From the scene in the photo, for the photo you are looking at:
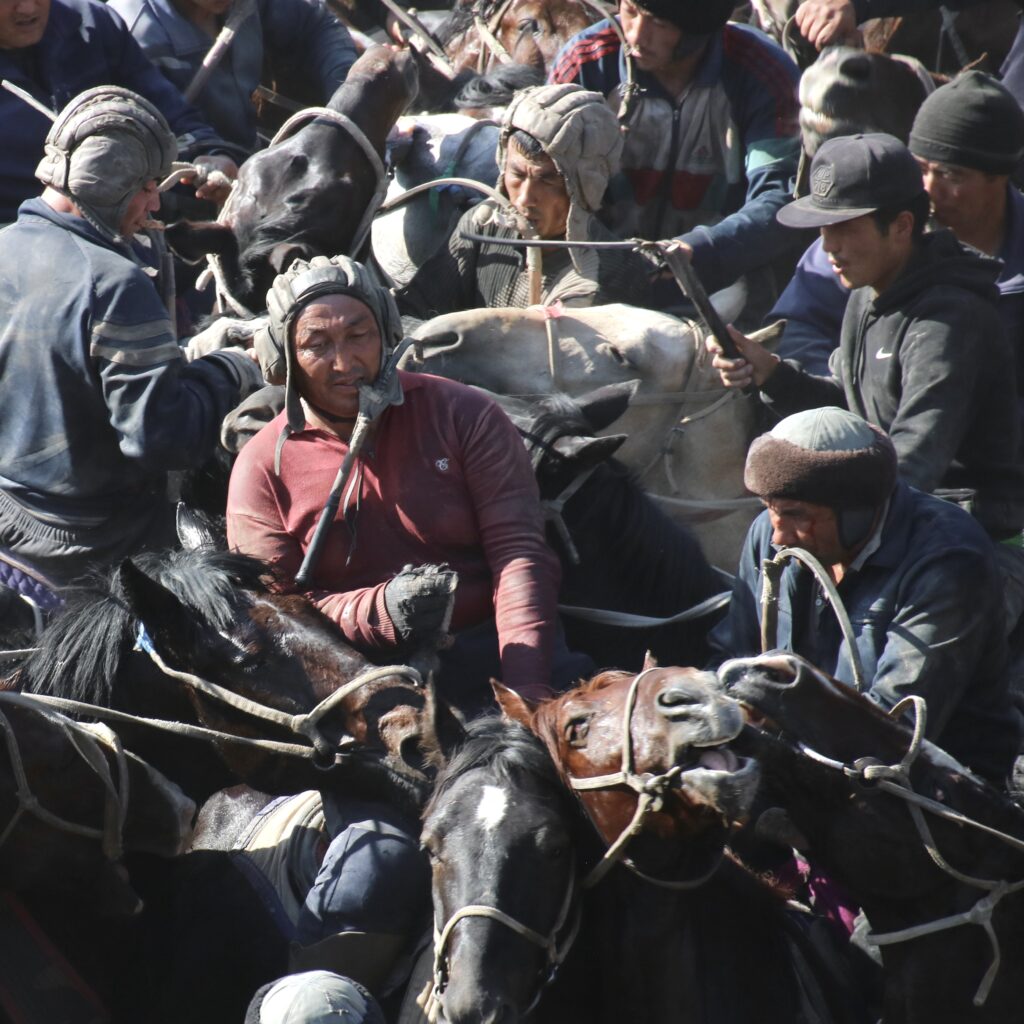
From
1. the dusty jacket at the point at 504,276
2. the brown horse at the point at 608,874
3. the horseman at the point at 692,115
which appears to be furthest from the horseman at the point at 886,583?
the horseman at the point at 692,115

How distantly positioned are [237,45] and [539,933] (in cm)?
566

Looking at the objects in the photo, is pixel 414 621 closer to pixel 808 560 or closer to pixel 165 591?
pixel 165 591

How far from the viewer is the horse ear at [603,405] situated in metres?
5.20

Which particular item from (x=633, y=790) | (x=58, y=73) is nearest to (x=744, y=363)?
(x=633, y=790)

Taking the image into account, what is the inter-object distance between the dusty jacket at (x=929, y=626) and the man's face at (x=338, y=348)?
1.13 meters

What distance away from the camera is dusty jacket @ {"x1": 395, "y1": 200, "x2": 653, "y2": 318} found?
6.03 meters

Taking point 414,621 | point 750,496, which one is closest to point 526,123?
point 750,496

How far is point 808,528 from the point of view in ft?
13.6

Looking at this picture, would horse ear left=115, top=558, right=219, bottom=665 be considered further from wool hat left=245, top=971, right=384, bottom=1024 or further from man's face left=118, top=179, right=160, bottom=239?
man's face left=118, top=179, right=160, bottom=239

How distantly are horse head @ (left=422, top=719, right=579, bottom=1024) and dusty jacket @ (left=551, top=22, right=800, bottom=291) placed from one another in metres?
3.96

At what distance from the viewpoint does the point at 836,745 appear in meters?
3.51

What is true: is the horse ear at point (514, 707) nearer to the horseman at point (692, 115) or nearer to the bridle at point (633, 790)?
the bridle at point (633, 790)

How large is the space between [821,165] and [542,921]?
313 centimetres

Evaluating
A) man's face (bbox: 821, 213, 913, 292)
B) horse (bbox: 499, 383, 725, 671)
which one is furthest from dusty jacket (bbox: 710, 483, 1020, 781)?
man's face (bbox: 821, 213, 913, 292)
